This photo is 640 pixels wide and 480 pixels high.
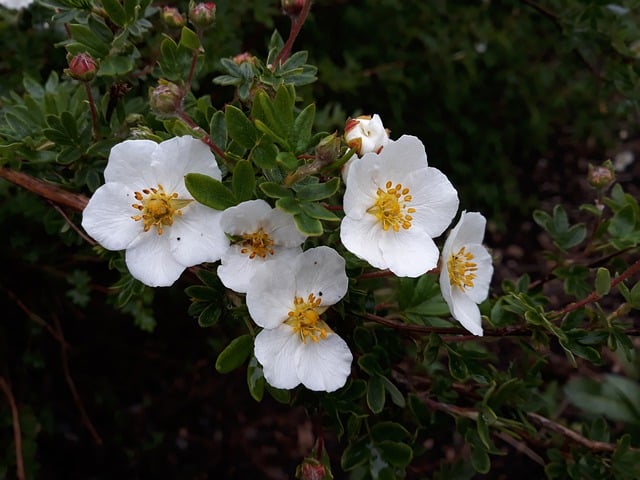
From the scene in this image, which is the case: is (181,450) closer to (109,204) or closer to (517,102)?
(109,204)

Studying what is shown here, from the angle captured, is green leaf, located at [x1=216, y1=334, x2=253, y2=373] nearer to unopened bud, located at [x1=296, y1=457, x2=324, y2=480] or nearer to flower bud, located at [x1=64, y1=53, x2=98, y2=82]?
unopened bud, located at [x1=296, y1=457, x2=324, y2=480]

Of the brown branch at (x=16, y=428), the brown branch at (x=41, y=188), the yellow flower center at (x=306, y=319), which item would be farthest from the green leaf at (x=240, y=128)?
the brown branch at (x=16, y=428)

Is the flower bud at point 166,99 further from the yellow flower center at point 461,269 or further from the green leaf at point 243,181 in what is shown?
the yellow flower center at point 461,269

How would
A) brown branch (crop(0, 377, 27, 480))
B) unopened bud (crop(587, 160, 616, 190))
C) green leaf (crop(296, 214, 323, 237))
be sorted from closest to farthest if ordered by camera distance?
green leaf (crop(296, 214, 323, 237))
unopened bud (crop(587, 160, 616, 190))
brown branch (crop(0, 377, 27, 480))

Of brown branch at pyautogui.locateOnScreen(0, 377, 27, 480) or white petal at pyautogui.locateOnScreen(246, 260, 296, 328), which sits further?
brown branch at pyautogui.locateOnScreen(0, 377, 27, 480)

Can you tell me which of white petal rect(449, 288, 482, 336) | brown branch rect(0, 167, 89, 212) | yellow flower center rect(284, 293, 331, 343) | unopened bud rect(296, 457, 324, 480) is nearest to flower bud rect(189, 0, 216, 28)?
brown branch rect(0, 167, 89, 212)

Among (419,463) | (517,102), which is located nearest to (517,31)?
(517,102)

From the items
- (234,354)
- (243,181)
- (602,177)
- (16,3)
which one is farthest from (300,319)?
(16,3)
